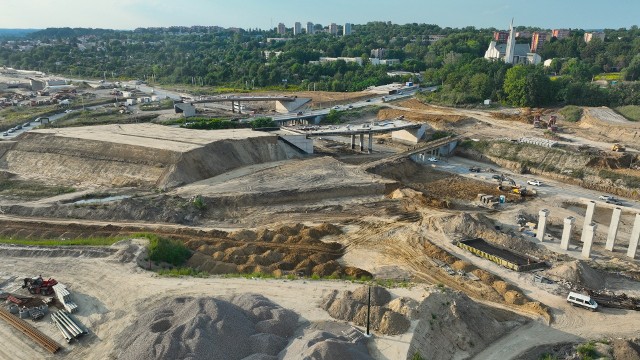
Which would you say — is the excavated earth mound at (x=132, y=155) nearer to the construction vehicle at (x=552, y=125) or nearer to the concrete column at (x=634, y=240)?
the concrete column at (x=634, y=240)

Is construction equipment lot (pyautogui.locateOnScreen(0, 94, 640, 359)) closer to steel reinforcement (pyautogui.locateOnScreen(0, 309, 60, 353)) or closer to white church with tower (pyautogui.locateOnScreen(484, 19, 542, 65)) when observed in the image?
steel reinforcement (pyautogui.locateOnScreen(0, 309, 60, 353))

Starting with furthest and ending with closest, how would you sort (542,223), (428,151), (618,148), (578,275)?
(428,151) → (618,148) → (542,223) → (578,275)

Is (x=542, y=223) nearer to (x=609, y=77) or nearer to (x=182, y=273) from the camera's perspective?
(x=182, y=273)

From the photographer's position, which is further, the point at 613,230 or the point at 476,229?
the point at 476,229

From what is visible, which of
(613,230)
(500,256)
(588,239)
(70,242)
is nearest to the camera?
(70,242)

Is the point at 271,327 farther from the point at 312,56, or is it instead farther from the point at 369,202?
the point at 312,56

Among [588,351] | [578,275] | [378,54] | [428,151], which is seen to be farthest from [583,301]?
[378,54]

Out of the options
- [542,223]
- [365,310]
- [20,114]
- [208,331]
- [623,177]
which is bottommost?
[542,223]
